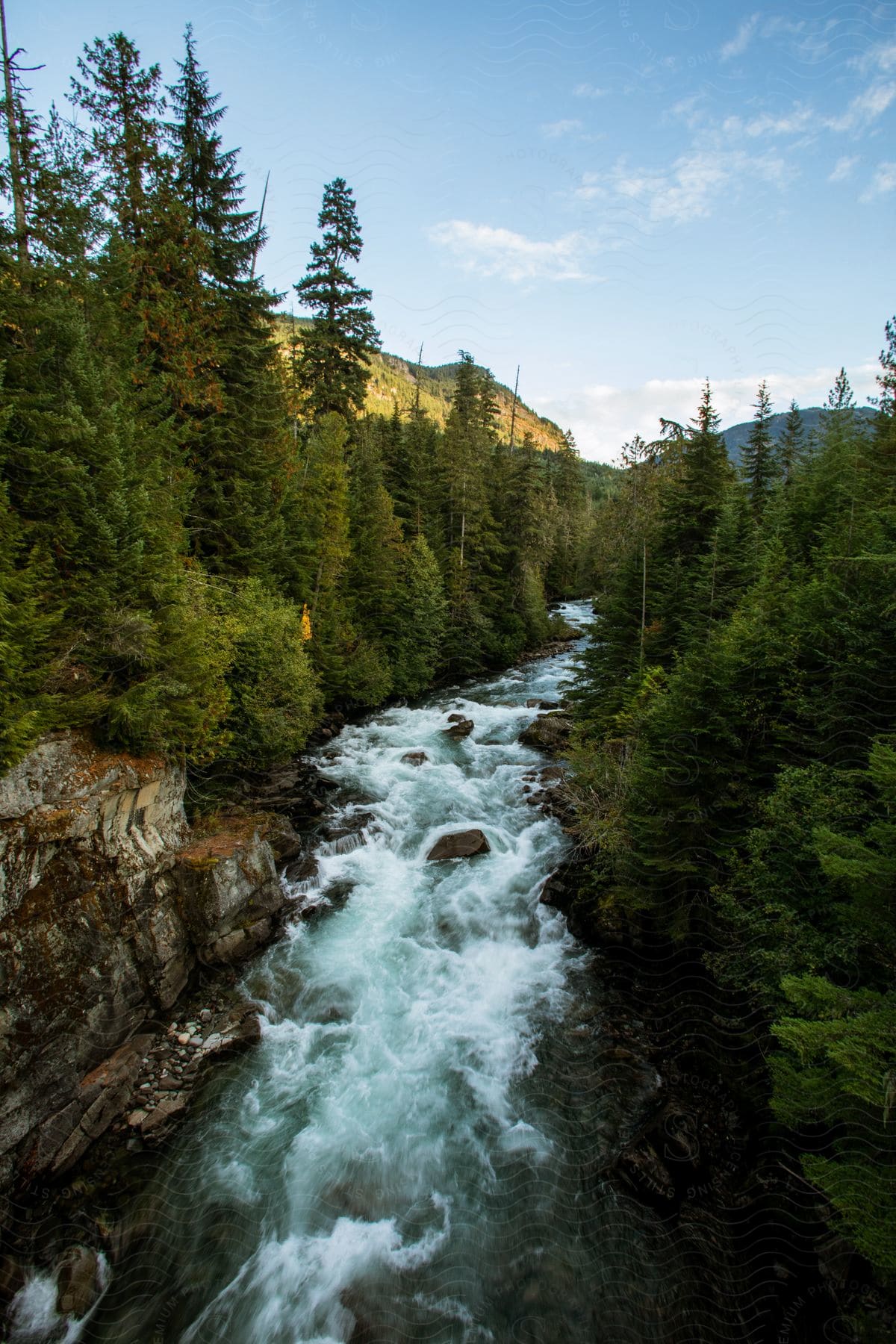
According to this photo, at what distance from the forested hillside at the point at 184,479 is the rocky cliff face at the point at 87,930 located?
2.81 ft

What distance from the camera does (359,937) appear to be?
10930 millimetres

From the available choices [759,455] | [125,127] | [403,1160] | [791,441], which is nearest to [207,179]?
[125,127]

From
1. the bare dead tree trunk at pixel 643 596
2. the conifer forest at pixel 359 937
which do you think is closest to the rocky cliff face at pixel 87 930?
the conifer forest at pixel 359 937

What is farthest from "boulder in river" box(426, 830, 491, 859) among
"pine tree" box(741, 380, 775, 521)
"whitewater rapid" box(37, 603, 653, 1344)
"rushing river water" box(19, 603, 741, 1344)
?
"pine tree" box(741, 380, 775, 521)

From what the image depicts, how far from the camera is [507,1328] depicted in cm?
546

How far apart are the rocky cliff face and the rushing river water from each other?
1.41 meters

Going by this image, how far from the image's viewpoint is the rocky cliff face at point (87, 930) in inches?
252

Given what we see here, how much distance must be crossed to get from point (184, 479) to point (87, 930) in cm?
1060

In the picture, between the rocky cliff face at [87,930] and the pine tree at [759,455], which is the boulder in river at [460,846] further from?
the pine tree at [759,455]

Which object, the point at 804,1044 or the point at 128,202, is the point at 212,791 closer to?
the point at 804,1044

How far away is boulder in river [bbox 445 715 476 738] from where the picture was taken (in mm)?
21547

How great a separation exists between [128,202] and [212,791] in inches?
592

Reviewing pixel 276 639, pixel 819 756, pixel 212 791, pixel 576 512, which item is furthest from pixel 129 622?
pixel 576 512

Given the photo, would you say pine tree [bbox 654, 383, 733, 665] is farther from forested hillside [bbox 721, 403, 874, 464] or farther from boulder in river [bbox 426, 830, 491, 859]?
boulder in river [bbox 426, 830, 491, 859]
